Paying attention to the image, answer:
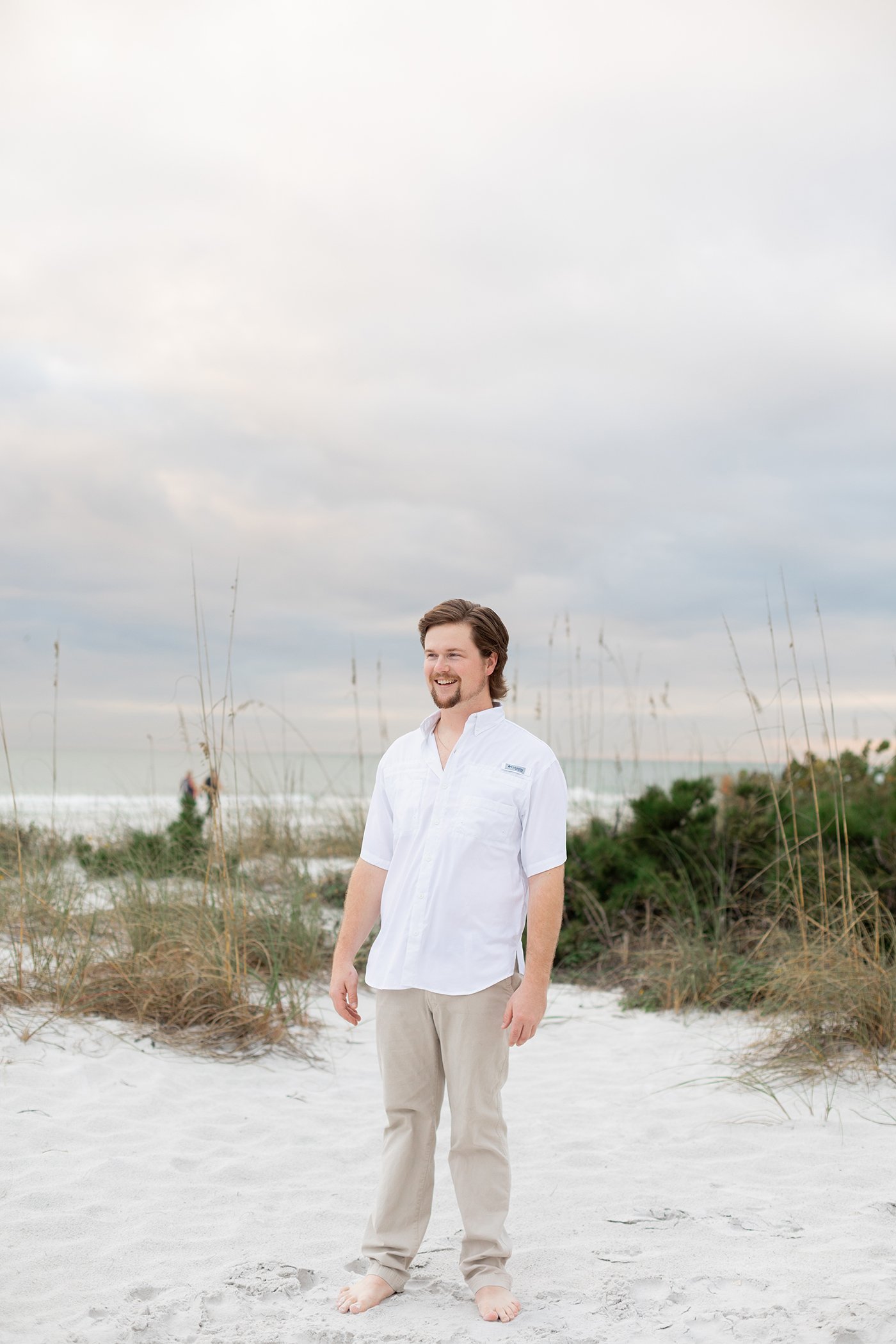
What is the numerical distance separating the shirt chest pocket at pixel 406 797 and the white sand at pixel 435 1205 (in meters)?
1.32

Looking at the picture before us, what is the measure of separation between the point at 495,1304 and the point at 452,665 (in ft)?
5.64

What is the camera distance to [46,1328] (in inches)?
109

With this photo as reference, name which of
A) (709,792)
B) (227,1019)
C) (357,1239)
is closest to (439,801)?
(357,1239)

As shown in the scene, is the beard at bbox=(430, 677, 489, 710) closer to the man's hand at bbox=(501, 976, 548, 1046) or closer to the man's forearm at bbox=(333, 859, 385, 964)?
the man's forearm at bbox=(333, 859, 385, 964)

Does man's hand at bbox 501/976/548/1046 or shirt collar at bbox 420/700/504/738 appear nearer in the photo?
man's hand at bbox 501/976/548/1046

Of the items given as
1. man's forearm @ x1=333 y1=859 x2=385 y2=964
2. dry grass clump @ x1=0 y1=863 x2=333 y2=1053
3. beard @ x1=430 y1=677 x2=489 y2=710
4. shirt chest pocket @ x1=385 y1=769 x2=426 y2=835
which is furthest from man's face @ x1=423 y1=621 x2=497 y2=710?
dry grass clump @ x1=0 y1=863 x2=333 y2=1053

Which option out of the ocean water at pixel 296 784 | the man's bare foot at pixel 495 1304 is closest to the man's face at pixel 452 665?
the man's bare foot at pixel 495 1304

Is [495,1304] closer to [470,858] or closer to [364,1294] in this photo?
[364,1294]

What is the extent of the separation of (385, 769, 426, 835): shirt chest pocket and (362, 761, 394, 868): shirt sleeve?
3cm

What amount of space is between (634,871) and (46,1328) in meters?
5.06

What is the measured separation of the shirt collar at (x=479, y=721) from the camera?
2.85 meters

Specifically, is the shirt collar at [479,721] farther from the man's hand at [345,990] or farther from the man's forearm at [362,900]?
the man's hand at [345,990]

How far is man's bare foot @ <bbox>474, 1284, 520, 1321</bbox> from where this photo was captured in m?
2.74

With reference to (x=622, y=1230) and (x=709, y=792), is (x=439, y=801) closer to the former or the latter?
(x=622, y=1230)
